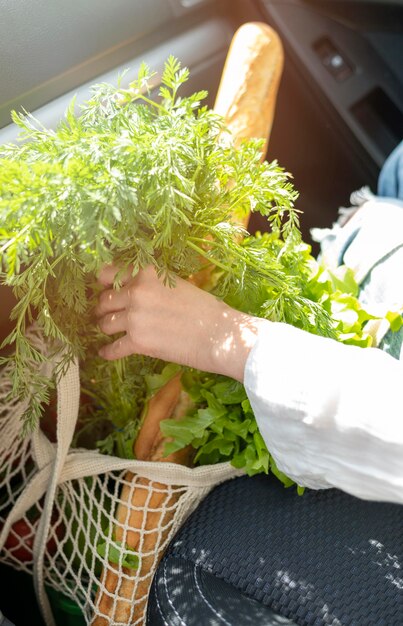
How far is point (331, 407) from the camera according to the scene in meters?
0.68

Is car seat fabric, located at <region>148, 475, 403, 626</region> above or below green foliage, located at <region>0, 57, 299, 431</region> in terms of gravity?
below

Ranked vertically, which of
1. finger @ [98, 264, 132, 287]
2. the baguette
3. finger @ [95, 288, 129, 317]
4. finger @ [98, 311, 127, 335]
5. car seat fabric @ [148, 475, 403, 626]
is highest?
finger @ [98, 264, 132, 287]

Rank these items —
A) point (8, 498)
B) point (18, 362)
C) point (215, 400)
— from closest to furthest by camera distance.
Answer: point (18, 362) < point (215, 400) < point (8, 498)

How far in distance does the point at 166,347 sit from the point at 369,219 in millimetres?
418

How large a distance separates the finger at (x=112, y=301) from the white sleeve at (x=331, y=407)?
0.16m

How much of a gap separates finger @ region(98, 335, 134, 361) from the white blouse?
0.15 m

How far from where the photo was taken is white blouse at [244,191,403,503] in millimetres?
673

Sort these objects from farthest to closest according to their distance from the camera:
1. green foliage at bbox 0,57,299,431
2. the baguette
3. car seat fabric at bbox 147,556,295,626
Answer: the baguette
car seat fabric at bbox 147,556,295,626
green foliage at bbox 0,57,299,431

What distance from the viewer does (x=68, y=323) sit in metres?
0.78

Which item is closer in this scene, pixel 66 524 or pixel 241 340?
pixel 241 340

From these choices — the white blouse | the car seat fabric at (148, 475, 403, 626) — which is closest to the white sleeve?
the white blouse

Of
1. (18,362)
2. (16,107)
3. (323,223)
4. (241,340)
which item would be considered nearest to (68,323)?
(18,362)

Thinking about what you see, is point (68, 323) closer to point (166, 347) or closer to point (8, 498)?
point (166, 347)

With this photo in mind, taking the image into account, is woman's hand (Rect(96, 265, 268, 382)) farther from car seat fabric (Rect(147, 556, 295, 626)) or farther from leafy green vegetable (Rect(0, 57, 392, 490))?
car seat fabric (Rect(147, 556, 295, 626))
